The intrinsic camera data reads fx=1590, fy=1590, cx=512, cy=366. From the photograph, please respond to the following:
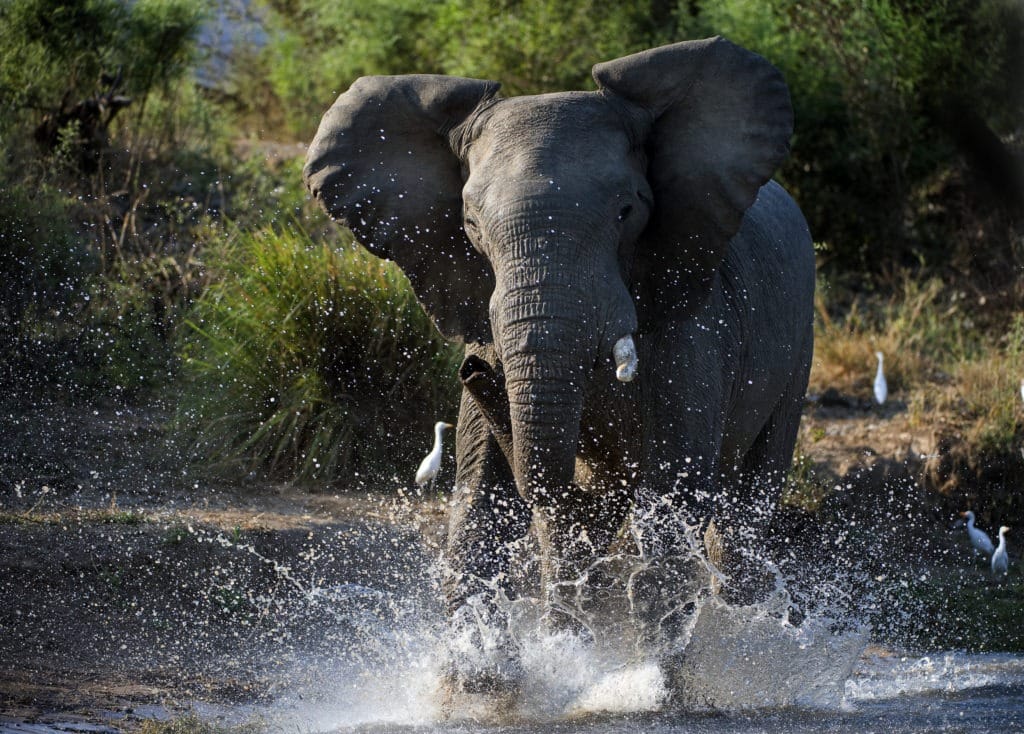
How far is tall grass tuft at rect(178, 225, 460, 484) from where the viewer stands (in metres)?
8.73

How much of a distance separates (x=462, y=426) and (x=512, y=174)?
1.15 meters

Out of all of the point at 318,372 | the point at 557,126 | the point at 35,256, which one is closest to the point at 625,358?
the point at 557,126

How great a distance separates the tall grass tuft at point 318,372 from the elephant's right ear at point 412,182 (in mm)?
3373

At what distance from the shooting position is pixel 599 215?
477 cm

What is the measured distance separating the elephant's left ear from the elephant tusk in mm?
606

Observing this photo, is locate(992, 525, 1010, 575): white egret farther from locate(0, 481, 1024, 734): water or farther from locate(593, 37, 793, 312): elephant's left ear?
locate(593, 37, 793, 312): elephant's left ear

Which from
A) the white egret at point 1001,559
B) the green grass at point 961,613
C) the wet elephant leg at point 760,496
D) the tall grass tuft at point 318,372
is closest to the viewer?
the wet elephant leg at point 760,496

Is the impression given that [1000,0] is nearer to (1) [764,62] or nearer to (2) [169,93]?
(2) [169,93]

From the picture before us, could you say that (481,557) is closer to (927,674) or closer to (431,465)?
(927,674)

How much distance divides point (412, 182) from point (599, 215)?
828 millimetres

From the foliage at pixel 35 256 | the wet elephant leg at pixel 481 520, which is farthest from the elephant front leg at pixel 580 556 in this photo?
the foliage at pixel 35 256

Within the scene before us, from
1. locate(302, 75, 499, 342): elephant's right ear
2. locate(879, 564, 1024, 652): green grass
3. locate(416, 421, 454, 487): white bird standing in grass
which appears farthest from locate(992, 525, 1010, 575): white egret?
locate(302, 75, 499, 342): elephant's right ear

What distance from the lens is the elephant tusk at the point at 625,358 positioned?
4.61m

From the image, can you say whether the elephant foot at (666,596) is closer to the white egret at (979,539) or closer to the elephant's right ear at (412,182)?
the elephant's right ear at (412,182)
